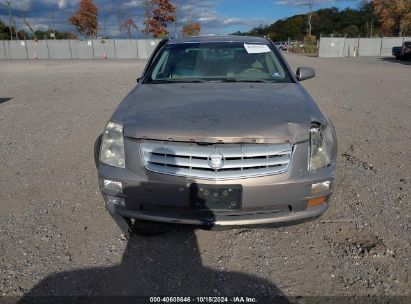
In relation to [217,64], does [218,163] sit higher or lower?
lower

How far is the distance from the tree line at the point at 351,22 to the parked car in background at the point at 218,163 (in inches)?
2244

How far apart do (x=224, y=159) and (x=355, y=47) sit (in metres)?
43.2

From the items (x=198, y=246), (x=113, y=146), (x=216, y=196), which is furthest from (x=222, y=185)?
(x=113, y=146)

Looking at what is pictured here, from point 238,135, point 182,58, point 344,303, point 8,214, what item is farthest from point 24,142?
point 344,303

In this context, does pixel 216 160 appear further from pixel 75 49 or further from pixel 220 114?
pixel 75 49

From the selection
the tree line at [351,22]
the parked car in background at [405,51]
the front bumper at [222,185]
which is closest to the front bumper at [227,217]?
the front bumper at [222,185]

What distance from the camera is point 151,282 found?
268 cm

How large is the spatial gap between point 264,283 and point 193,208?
73 centimetres

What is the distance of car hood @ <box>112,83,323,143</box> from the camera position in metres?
2.66

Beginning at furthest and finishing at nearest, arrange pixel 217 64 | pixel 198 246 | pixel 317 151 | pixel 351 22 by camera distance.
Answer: pixel 351 22
pixel 217 64
pixel 198 246
pixel 317 151

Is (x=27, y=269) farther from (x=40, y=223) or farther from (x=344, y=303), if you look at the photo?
(x=344, y=303)

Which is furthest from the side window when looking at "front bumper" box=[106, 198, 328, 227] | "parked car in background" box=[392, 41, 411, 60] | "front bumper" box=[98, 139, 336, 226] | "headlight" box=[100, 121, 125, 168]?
"parked car in background" box=[392, 41, 411, 60]

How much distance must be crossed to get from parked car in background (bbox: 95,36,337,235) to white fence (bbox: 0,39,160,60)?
41743 millimetres

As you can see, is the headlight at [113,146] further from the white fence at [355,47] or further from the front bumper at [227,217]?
the white fence at [355,47]
